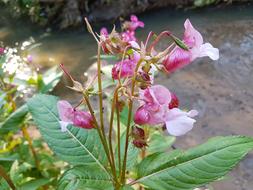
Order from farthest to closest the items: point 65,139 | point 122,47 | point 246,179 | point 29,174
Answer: point 246,179
point 29,174
point 65,139
point 122,47

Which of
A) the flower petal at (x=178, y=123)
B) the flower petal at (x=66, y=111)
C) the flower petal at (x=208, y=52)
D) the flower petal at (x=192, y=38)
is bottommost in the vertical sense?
the flower petal at (x=178, y=123)

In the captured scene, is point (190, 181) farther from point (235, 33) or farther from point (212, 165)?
point (235, 33)

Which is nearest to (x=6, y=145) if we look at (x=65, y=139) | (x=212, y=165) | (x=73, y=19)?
(x=65, y=139)

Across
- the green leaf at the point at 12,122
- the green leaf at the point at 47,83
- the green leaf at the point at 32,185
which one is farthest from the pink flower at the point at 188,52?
the green leaf at the point at 47,83

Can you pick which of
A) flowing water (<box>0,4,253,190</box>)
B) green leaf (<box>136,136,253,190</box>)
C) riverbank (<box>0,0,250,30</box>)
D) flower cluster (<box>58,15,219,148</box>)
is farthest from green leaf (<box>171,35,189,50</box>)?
riverbank (<box>0,0,250,30</box>)

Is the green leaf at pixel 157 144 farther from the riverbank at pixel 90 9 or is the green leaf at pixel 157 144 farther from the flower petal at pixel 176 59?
the riverbank at pixel 90 9
